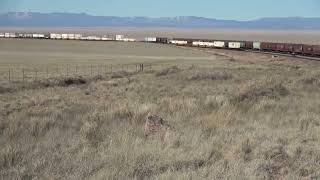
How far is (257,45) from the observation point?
81250 mm

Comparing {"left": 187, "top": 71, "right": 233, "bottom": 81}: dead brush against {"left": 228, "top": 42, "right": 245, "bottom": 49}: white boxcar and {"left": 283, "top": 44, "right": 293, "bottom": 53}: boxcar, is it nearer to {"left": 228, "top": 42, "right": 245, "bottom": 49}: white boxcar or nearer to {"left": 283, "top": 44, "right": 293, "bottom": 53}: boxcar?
{"left": 283, "top": 44, "right": 293, "bottom": 53}: boxcar

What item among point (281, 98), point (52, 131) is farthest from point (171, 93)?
point (52, 131)

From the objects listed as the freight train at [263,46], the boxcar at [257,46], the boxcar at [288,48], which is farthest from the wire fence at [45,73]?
the boxcar at [257,46]

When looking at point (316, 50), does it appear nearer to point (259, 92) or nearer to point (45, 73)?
point (45, 73)

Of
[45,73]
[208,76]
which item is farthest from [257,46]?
[208,76]

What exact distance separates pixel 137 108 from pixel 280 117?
3311 mm

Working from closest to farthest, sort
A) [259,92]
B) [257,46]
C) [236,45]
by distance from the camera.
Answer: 1. [259,92]
2. [257,46]
3. [236,45]

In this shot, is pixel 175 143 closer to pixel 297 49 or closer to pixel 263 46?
pixel 297 49

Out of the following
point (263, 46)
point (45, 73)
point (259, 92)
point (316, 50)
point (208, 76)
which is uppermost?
point (316, 50)

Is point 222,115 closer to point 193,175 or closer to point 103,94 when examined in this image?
point 193,175

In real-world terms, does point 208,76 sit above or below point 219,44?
below

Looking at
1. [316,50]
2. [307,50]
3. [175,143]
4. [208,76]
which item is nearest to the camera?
[175,143]

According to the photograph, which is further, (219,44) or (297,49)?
(219,44)

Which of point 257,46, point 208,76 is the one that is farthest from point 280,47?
point 208,76
